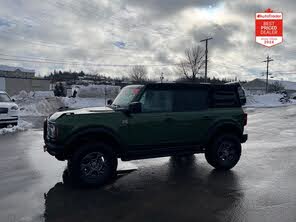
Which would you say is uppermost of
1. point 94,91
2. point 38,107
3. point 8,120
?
point 94,91

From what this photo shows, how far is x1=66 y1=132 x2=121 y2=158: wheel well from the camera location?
569cm

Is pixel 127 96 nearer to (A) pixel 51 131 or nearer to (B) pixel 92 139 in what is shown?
(B) pixel 92 139

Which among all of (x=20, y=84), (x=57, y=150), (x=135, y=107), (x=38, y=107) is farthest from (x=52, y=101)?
(x=20, y=84)

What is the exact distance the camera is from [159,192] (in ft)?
18.2

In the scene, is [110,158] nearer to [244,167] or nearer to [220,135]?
[220,135]

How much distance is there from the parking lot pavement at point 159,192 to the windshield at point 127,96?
1.56 metres

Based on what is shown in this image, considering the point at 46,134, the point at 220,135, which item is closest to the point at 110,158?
the point at 46,134

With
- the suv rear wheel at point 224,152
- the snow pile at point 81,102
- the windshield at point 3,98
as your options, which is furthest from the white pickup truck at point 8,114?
the snow pile at point 81,102

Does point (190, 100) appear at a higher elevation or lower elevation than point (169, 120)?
higher

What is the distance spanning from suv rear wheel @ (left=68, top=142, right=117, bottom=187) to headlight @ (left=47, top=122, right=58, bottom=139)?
0.52m

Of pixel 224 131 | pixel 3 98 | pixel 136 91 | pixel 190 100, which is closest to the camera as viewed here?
pixel 136 91

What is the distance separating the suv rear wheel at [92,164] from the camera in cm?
564

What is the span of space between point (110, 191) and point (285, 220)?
2.92 metres

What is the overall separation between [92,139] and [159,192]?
1.62 m
